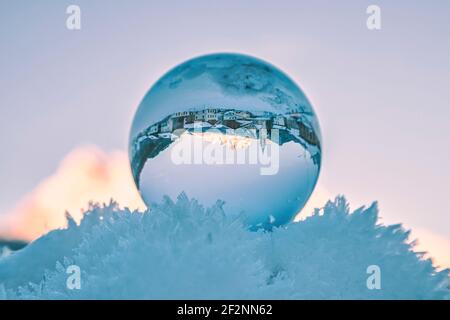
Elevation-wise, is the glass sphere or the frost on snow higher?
the glass sphere

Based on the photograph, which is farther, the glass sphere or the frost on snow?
the glass sphere

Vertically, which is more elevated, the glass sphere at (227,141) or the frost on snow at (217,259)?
the glass sphere at (227,141)

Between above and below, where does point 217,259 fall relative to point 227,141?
below

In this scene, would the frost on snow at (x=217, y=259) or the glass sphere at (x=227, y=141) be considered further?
the glass sphere at (x=227, y=141)

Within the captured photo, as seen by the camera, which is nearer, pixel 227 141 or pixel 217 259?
pixel 217 259

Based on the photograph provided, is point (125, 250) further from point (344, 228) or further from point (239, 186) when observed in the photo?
point (344, 228)
